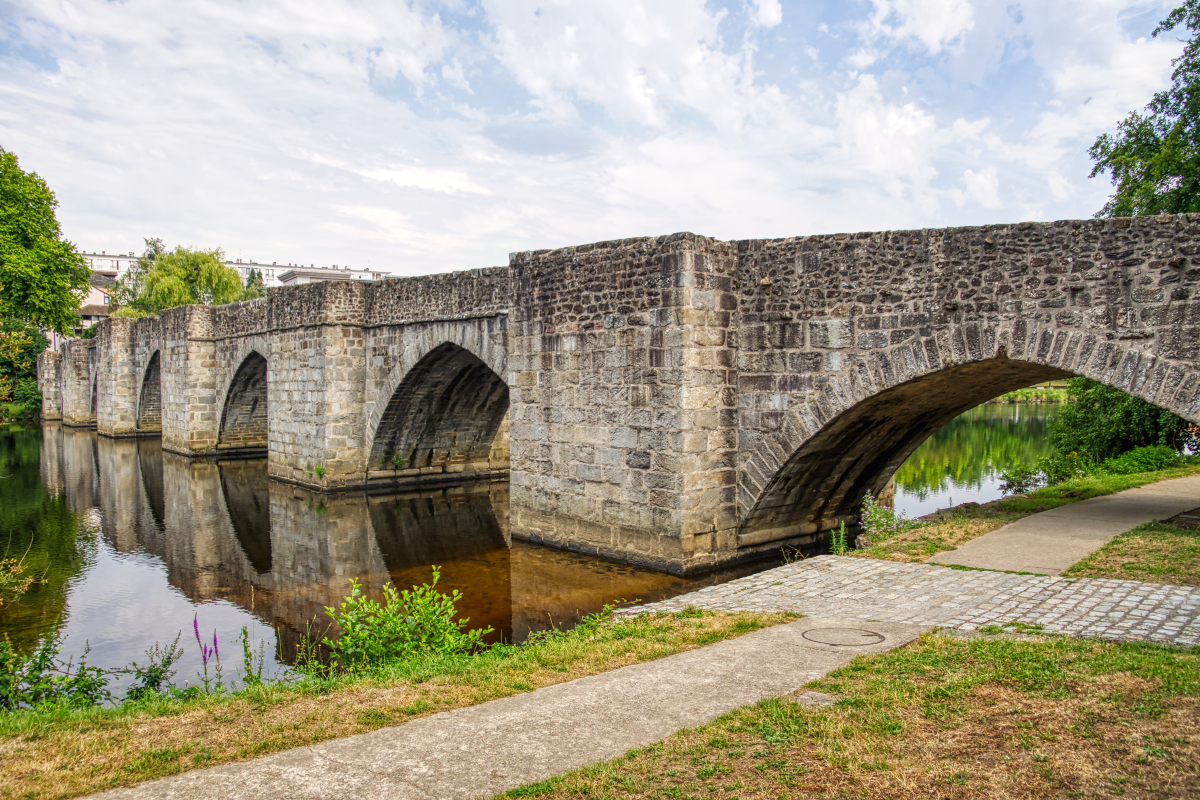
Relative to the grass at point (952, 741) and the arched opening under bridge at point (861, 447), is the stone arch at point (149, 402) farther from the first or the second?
the grass at point (952, 741)

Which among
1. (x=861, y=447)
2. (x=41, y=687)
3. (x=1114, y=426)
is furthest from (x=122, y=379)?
(x=1114, y=426)

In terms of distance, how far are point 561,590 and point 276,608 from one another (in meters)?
3.24

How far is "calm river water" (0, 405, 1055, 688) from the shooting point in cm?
916

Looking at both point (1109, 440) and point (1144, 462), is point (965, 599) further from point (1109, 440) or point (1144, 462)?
point (1109, 440)

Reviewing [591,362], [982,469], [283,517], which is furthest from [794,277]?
[982,469]

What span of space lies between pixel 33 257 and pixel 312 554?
2055 centimetres

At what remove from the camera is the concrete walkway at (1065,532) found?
770cm

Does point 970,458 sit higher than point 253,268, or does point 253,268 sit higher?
point 253,268

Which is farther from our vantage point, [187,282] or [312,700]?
[187,282]

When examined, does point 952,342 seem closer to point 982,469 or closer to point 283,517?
point 283,517

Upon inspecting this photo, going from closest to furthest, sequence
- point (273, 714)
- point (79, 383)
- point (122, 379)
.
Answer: point (273, 714) < point (122, 379) < point (79, 383)

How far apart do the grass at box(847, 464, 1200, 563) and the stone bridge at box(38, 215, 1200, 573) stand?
4.11 ft

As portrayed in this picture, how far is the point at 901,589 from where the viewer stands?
699 centimetres

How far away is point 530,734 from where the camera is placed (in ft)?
13.6
